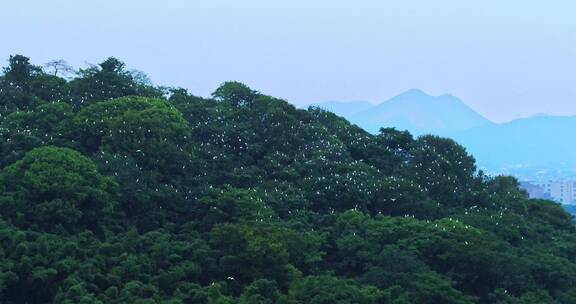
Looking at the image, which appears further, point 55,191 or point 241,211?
point 241,211

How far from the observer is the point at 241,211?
56.6ft

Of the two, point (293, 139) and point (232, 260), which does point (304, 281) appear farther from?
point (293, 139)

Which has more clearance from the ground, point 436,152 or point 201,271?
point 436,152

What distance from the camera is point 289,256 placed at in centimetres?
1564

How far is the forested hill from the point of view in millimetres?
14297

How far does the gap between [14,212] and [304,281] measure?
19.0 ft

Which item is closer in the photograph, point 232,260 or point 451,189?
point 232,260

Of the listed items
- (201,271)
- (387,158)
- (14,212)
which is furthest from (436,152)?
(14,212)

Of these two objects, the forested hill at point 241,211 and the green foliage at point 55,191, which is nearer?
the forested hill at point 241,211

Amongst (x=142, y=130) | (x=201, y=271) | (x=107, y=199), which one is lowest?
(x=201, y=271)

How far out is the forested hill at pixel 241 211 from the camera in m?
14.3

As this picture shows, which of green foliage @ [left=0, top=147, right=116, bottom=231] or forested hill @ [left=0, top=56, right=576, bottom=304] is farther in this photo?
green foliage @ [left=0, top=147, right=116, bottom=231]

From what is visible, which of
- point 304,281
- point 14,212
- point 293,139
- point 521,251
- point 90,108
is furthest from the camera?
point 293,139

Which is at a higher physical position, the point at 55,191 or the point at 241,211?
the point at 241,211
